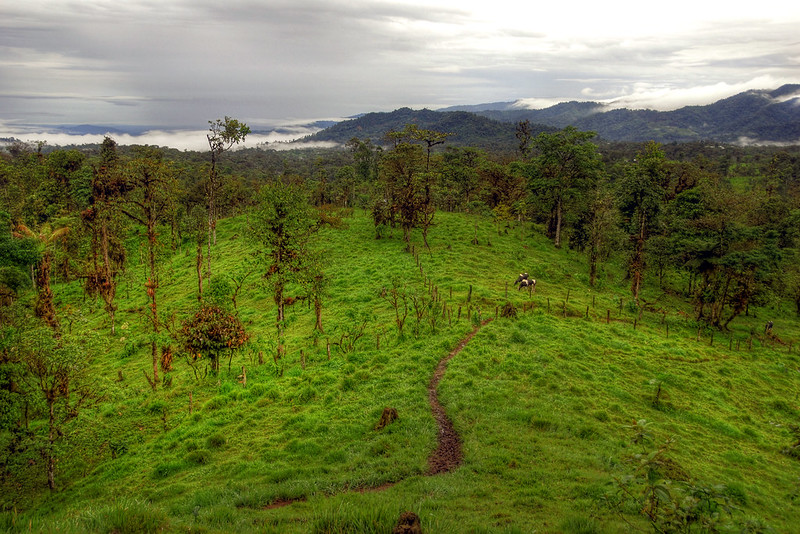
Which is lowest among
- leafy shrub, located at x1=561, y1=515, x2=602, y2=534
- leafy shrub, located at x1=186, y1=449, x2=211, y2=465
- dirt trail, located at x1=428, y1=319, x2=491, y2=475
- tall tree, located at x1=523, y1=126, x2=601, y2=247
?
leafy shrub, located at x1=186, y1=449, x2=211, y2=465

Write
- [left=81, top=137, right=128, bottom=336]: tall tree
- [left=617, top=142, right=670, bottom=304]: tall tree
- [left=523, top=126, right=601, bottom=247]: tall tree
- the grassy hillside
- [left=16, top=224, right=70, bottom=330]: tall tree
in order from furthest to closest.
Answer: [left=523, top=126, right=601, bottom=247]: tall tree → [left=617, top=142, right=670, bottom=304]: tall tree → [left=81, top=137, right=128, bottom=336]: tall tree → [left=16, top=224, right=70, bottom=330]: tall tree → the grassy hillside

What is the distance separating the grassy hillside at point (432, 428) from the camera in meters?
8.91

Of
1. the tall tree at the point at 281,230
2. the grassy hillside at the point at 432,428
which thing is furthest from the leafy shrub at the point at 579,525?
the tall tree at the point at 281,230

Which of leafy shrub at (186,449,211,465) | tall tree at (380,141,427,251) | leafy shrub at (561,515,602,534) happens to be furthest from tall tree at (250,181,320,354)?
tall tree at (380,141,427,251)

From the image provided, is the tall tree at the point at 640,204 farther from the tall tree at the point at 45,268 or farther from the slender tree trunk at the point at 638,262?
the tall tree at the point at 45,268

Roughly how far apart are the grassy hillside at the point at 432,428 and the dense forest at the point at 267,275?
0.72 ft

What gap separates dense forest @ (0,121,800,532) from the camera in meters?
13.0

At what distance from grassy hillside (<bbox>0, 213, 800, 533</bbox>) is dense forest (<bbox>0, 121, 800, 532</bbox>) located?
0.22 meters

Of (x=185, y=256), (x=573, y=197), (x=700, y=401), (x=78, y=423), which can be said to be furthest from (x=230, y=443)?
(x=573, y=197)

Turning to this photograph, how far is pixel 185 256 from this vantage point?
47062 millimetres

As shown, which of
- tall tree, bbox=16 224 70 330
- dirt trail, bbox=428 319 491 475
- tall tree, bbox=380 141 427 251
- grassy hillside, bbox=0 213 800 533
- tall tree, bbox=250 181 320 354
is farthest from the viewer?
tall tree, bbox=380 141 427 251

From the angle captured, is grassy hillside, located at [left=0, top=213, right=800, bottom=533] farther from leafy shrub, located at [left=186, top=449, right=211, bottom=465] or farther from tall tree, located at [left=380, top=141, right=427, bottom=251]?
tall tree, located at [left=380, top=141, right=427, bottom=251]

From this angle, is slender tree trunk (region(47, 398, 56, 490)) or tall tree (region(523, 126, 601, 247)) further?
tall tree (region(523, 126, 601, 247))

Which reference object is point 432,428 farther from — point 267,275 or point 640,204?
point 640,204
